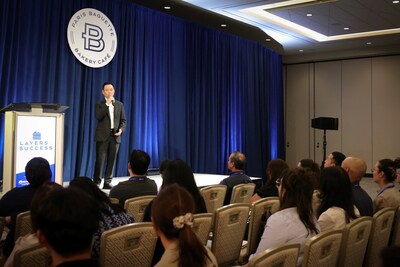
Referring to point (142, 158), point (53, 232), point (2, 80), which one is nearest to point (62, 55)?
point (2, 80)

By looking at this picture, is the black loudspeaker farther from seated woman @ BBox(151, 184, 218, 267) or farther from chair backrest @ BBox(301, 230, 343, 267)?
seated woman @ BBox(151, 184, 218, 267)

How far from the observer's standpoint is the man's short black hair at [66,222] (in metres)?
1.42

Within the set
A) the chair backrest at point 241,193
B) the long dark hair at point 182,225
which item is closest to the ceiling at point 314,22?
the chair backrest at point 241,193

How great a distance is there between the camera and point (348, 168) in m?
4.15

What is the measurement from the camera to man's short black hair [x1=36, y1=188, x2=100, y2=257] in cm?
142

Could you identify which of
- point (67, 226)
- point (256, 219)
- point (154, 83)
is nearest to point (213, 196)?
point (256, 219)

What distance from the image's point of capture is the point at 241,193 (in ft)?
15.5

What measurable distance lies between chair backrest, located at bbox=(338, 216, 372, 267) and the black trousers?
4.20 m

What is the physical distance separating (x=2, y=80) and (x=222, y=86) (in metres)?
5.33

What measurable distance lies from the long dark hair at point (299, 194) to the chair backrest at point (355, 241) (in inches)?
7.4

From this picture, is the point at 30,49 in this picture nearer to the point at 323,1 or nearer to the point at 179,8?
the point at 179,8

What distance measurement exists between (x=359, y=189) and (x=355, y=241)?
50.7 inches

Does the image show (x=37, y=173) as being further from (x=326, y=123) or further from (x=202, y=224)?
(x=326, y=123)

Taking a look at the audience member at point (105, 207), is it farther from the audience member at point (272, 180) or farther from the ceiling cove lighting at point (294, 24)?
the ceiling cove lighting at point (294, 24)
